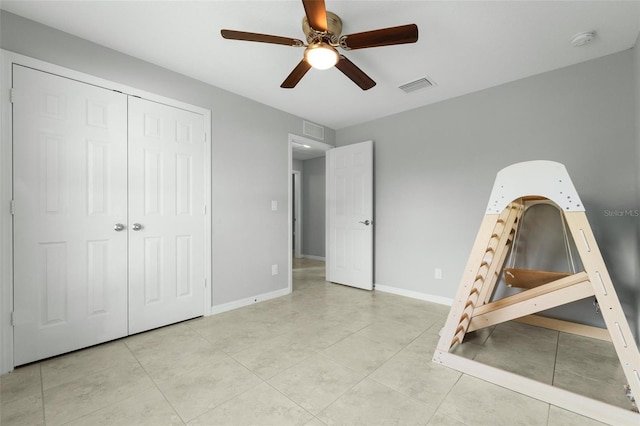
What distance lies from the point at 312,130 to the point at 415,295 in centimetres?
273

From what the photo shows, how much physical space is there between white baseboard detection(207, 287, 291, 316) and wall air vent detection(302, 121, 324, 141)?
7.38 ft

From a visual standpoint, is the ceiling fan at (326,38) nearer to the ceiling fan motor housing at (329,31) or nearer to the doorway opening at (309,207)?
the ceiling fan motor housing at (329,31)

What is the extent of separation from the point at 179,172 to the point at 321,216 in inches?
159

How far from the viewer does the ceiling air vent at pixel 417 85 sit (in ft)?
9.12

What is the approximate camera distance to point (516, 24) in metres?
1.97

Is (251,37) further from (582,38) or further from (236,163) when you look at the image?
(582,38)

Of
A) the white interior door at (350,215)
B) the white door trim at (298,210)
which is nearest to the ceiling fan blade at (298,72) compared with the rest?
the white interior door at (350,215)

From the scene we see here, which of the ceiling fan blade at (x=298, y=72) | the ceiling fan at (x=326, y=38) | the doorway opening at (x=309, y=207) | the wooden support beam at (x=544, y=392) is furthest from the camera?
the doorway opening at (x=309, y=207)

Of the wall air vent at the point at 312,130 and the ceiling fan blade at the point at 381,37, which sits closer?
the ceiling fan blade at the point at 381,37

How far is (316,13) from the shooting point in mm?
1479

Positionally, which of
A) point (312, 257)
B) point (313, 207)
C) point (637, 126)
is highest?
point (637, 126)

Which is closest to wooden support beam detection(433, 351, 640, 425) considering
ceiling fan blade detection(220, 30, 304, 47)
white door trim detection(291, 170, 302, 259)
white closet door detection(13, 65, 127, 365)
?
ceiling fan blade detection(220, 30, 304, 47)

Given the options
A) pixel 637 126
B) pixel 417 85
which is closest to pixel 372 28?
pixel 417 85

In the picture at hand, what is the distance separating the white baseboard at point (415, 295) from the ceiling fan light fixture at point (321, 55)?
9.41 ft
